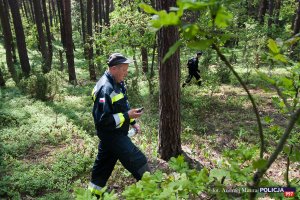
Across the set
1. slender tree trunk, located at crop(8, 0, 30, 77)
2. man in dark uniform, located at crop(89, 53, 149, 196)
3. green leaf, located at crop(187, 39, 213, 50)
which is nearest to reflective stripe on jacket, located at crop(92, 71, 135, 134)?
man in dark uniform, located at crop(89, 53, 149, 196)

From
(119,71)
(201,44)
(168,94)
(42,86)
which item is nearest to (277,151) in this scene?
(201,44)

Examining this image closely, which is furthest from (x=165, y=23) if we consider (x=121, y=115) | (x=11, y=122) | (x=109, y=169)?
(x=11, y=122)

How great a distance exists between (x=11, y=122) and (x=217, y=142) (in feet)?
19.8

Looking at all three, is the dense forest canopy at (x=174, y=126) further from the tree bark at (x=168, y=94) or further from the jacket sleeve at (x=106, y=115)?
the jacket sleeve at (x=106, y=115)

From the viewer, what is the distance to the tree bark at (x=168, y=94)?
5.20 m

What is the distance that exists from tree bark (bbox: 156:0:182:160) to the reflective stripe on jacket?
4.33 feet

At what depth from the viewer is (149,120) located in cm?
878

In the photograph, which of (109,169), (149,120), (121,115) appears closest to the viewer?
(121,115)

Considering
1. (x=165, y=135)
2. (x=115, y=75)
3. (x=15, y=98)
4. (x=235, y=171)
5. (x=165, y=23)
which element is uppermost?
(x=165, y=23)

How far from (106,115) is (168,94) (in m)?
1.87

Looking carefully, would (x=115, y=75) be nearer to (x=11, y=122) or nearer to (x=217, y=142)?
(x=217, y=142)

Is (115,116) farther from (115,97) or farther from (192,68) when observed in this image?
(192,68)

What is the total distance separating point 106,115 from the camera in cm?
387

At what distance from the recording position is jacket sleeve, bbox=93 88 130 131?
3877mm
